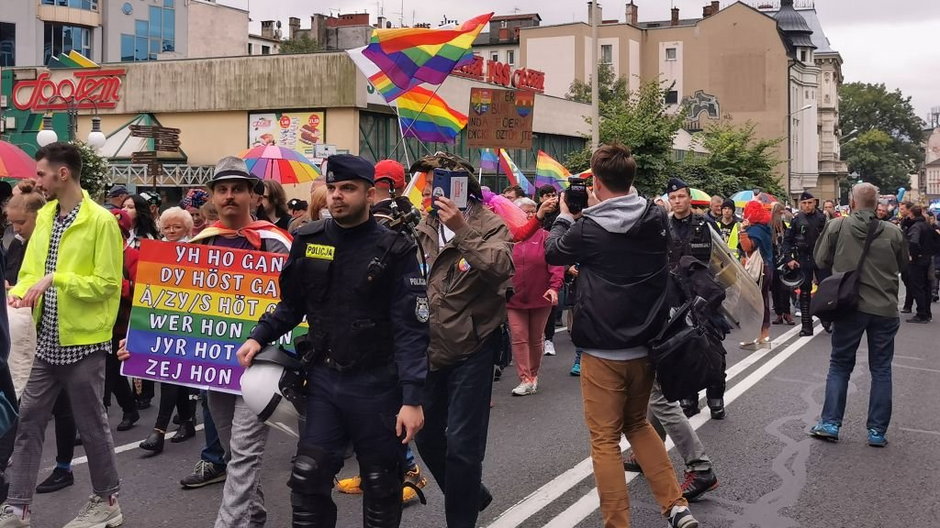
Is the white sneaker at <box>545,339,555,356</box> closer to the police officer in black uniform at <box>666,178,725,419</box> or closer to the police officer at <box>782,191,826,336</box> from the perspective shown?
the police officer in black uniform at <box>666,178,725,419</box>

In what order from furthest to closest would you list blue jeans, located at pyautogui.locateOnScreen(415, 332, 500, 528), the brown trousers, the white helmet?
the brown trousers → blue jeans, located at pyautogui.locateOnScreen(415, 332, 500, 528) → the white helmet

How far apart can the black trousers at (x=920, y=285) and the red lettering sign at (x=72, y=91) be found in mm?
26738

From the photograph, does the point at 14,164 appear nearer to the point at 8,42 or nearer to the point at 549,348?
the point at 549,348

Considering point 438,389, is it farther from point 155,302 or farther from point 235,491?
point 155,302

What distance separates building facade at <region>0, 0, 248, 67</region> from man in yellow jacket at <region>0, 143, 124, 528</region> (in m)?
48.4

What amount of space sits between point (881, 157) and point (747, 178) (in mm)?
84797

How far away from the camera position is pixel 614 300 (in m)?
4.75

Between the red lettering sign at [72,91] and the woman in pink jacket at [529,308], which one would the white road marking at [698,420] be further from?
the red lettering sign at [72,91]

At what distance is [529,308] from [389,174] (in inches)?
147

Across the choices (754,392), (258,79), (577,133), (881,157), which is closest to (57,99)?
(258,79)

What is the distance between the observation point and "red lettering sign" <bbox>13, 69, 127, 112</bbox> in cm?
3428

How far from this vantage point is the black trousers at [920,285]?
16672 millimetres

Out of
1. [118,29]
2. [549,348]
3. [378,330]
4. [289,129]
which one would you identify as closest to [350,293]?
[378,330]

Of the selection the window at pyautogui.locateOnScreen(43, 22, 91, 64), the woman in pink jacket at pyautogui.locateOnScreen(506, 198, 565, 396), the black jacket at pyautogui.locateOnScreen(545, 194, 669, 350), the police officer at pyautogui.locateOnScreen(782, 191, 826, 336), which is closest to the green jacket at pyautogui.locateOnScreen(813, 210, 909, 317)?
the woman in pink jacket at pyautogui.locateOnScreen(506, 198, 565, 396)
